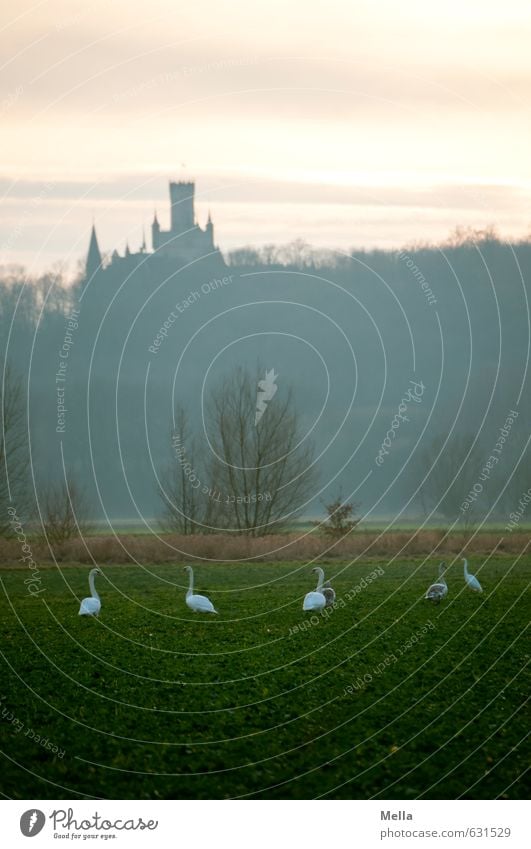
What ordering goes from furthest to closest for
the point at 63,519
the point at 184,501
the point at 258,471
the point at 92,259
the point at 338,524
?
the point at 92,259, the point at 184,501, the point at 258,471, the point at 338,524, the point at 63,519

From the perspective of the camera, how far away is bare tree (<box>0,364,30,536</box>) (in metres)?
50.5

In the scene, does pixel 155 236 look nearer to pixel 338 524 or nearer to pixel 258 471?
pixel 258 471

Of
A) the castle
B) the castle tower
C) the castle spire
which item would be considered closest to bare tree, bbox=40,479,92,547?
the castle

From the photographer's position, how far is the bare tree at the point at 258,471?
59.3 m

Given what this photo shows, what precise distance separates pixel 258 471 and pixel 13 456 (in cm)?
1200

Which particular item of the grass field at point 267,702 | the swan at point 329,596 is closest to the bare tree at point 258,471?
the swan at point 329,596

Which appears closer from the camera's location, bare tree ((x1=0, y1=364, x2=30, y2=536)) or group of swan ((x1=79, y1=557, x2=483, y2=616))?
→ group of swan ((x1=79, y1=557, x2=483, y2=616))

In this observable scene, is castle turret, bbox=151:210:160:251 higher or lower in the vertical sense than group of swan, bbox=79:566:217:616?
higher

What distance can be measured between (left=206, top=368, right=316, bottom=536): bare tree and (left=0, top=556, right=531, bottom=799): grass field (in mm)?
29736

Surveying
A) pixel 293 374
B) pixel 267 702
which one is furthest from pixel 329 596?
pixel 293 374

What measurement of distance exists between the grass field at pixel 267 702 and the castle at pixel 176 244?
43290mm

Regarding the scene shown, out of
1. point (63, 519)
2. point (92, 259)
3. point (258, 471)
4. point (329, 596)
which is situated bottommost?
point (329, 596)

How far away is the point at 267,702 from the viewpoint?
1758 cm

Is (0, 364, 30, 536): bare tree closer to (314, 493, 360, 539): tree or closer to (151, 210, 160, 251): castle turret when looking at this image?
(314, 493, 360, 539): tree
